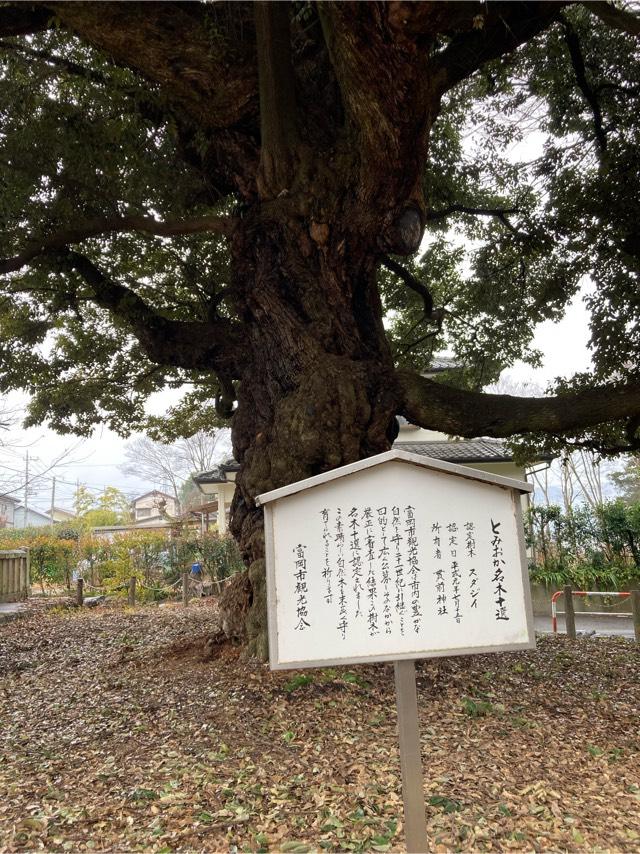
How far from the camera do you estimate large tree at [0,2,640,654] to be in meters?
4.95

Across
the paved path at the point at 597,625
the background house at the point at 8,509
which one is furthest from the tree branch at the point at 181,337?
the background house at the point at 8,509

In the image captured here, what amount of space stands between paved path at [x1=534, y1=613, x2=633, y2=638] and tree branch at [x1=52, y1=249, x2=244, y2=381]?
25.0 ft

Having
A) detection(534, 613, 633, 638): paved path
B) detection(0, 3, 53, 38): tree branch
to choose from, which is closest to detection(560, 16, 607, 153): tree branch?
detection(0, 3, 53, 38): tree branch

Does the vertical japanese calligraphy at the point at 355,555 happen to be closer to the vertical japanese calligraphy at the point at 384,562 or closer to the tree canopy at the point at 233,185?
the vertical japanese calligraphy at the point at 384,562

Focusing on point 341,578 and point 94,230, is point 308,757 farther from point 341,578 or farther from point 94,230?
point 94,230

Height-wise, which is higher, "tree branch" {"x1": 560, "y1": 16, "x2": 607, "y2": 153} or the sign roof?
"tree branch" {"x1": 560, "y1": 16, "x2": 607, "y2": 153}

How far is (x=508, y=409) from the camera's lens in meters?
6.05

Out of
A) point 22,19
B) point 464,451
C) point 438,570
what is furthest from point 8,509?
point 438,570

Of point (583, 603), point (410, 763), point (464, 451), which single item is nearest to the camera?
point (410, 763)

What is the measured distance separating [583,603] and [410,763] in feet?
38.2

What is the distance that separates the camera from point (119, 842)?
305 cm

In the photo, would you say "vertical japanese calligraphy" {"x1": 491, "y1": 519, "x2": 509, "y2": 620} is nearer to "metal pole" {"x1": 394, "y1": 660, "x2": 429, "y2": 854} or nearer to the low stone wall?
"metal pole" {"x1": 394, "y1": 660, "x2": 429, "y2": 854}

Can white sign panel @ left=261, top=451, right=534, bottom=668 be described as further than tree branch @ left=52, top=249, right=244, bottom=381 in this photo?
No

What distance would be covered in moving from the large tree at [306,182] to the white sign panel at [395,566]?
2.63 metres
